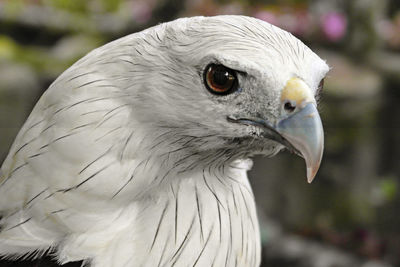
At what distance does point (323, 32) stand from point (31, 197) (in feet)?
15.3

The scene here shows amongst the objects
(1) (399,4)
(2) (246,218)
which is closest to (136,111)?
(2) (246,218)

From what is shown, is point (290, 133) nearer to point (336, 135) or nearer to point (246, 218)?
point (246, 218)

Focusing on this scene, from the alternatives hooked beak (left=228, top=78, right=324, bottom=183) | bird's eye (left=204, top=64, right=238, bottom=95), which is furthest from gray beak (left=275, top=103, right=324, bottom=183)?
bird's eye (left=204, top=64, right=238, bottom=95)

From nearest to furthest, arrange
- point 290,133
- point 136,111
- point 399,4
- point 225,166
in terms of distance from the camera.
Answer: point 290,133 → point 136,111 → point 225,166 → point 399,4

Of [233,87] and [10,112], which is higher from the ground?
[233,87]

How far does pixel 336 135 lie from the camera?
5938 mm

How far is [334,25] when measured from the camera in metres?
5.88

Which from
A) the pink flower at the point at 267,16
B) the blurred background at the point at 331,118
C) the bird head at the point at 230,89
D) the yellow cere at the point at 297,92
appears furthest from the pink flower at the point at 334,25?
the yellow cere at the point at 297,92

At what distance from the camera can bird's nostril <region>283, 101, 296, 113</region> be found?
1518mm

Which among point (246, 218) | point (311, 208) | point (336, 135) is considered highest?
point (246, 218)

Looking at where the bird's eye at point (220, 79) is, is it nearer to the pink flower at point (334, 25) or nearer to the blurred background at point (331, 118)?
the blurred background at point (331, 118)

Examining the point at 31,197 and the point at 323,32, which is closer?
the point at 31,197

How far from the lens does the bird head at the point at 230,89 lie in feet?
5.01

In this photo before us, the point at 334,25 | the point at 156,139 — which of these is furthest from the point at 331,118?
the point at 156,139
